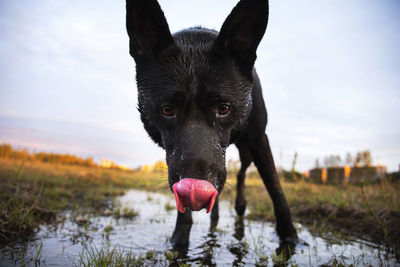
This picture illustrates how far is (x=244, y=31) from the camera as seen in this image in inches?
89.2

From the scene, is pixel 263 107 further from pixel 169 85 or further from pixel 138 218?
pixel 138 218

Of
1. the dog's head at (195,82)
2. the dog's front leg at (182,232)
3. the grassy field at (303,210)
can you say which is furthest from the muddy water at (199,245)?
the dog's head at (195,82)

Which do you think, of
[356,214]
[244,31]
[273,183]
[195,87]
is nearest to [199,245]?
[273,183]

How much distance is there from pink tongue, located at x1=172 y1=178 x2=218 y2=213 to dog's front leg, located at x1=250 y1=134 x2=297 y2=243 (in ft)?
5.55

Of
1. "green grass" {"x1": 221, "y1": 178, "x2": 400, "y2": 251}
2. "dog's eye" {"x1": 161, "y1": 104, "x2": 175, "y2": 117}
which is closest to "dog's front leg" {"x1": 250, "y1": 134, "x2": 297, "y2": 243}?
"green grass" {"x1": 221, "y1": 178, "x2": 400, "y2": 251}

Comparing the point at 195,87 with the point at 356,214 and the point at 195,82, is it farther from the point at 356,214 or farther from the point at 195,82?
the point at 356,214

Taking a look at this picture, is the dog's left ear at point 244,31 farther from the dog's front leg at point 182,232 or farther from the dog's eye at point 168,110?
the dog's front leg at point 182,232

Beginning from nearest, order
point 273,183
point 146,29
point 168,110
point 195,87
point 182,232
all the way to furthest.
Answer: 1. point 195,87
2. point 168,110
3. point 146,29
4. point 182,232
5. point 273,183

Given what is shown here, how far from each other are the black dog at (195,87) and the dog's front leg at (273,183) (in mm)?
674

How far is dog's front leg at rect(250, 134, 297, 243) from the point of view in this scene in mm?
3107

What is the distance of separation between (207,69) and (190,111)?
375 millimetres

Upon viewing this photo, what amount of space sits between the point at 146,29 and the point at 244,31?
0.84 metres

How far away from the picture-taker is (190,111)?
187cm

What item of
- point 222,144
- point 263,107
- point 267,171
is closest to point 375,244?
point 267,171
